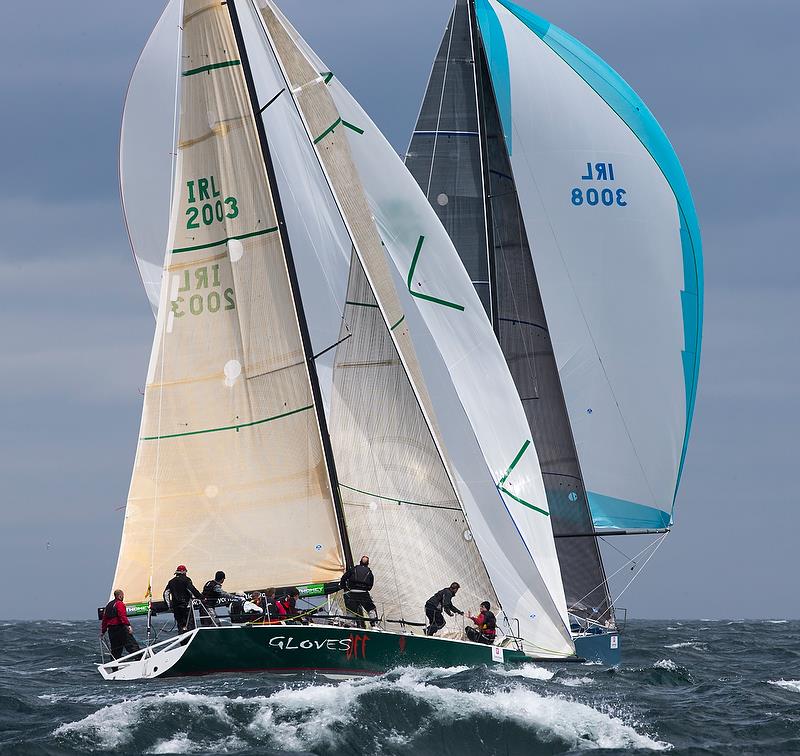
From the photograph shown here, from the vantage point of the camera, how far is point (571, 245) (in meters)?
26.1

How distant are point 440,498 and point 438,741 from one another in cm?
517

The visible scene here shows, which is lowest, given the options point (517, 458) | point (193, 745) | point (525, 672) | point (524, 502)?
point (193, 745)

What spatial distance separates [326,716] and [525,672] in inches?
204

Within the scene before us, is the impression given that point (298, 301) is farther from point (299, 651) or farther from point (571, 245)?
point (571, 245)

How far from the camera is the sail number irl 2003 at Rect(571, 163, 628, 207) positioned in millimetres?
26078

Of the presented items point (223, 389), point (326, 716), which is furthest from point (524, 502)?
point (326, 716)

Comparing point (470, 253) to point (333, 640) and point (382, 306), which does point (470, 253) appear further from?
point (333, 640)

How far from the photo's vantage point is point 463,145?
25.6 meters

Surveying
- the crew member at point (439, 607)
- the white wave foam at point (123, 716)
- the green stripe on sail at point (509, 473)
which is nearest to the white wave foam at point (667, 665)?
the green stripe on sail at point (509, 473)

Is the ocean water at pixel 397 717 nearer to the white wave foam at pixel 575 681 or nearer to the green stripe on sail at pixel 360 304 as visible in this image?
the white wave foam at pixel 575 681

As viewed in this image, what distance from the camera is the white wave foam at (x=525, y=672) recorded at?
17.3 metres

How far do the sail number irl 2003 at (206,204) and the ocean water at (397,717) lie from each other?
628 centimetres

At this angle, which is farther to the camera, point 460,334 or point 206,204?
point 460,334

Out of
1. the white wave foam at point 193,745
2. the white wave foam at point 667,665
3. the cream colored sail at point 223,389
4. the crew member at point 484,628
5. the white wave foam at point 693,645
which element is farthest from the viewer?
the white wave foam at point 693,645
